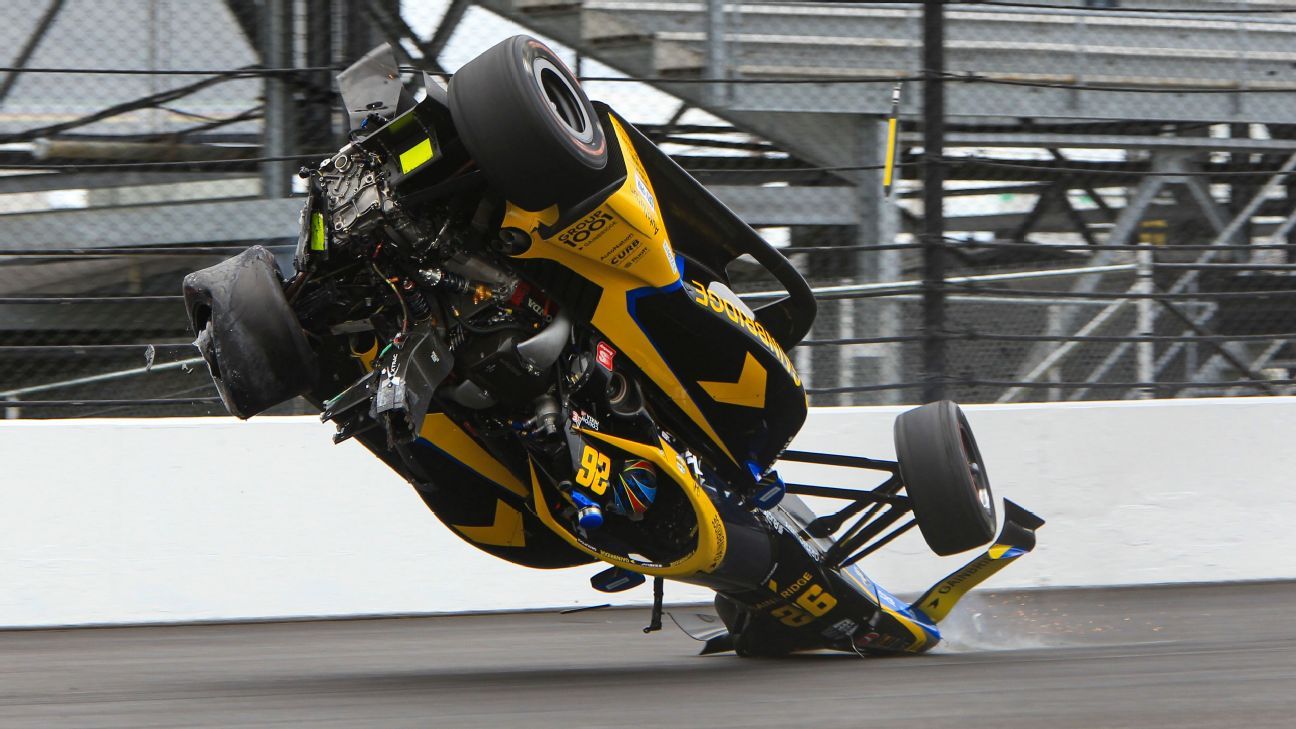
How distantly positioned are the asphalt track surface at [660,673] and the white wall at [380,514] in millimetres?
125

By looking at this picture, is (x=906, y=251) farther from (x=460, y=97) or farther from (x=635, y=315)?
(x=460, y=97)

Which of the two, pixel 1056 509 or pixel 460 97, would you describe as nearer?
pixel 460 97

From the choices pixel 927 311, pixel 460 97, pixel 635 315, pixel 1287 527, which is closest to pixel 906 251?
pixel 927 311

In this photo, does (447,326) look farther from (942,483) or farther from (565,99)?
(942,483)

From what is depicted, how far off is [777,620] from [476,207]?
5.99 feet

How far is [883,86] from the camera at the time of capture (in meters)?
6.66

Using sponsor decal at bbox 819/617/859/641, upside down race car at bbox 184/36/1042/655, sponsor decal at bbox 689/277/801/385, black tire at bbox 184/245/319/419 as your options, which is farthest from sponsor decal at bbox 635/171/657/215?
sponsor decal at bbox 819/617/859/641

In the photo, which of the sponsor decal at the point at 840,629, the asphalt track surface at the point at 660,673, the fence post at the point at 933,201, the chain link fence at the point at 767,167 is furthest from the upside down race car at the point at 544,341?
the fence post at the point at 933,201

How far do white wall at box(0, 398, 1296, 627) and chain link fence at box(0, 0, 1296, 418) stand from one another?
0.64 ft

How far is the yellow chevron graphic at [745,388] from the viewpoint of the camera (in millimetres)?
4199

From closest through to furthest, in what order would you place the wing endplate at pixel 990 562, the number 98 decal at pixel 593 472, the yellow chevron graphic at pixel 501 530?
the number 98 decal at pixel 593 472 < the yellow chevron graphic at pixel 501 530 < the wing endplate at pixel 990 562

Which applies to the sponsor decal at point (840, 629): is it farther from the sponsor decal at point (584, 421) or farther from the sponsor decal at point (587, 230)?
the sponsor decal at point (587, 230)

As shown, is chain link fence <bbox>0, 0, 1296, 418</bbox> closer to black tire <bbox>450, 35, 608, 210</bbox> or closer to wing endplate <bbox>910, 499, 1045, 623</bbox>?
wing endplate <bbox>910, 499, 1045, 623</bbox>

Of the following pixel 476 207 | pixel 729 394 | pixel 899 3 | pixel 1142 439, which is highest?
pixel 899 3
